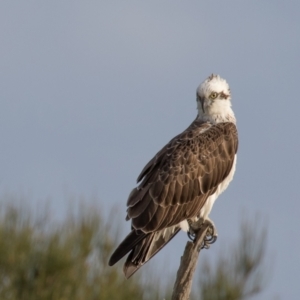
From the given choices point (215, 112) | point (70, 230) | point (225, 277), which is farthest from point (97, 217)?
point (215, 112)

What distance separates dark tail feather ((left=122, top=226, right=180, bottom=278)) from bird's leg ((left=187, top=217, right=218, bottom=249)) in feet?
0.58

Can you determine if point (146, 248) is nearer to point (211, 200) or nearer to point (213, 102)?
point (211, 200)

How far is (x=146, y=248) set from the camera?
15.6 meters

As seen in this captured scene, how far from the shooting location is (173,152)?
16375 millimetres

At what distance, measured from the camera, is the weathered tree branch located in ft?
48.0

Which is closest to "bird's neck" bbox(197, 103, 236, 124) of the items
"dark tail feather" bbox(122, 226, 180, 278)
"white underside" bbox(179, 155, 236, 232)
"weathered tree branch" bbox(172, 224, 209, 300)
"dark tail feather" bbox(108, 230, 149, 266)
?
"white underside" bbox(179, 155, 236, 232)

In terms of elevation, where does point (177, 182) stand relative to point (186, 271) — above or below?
above

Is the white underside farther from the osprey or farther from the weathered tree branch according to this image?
the weathered tree branch

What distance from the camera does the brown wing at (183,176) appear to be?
16000 millimetres

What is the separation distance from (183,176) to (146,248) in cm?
116

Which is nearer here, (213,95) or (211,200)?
(211,200)

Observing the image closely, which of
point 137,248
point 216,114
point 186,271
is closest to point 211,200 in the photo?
point 216,114

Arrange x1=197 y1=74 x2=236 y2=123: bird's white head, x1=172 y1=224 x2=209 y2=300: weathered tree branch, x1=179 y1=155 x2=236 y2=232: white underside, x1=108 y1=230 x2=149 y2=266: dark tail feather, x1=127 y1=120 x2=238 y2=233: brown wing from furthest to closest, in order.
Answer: x1=197 y1=74 x2=236 y2=123: bird's white head
x1=179 y1=155 x2=236 y2=232: white underside
x1=127 y1=120 x2=238 y2=233: brown wing
x1=108 y1=230 x2=149 y2=266: dark tail feather
x1=172 y1=224 x2=209 y2=300: weathered tree branch

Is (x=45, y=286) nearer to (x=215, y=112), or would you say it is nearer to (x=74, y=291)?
(x=74, y=291)
